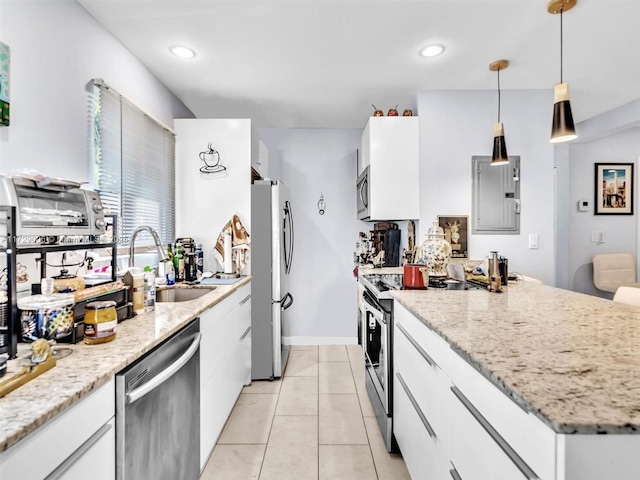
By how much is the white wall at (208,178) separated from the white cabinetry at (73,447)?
209 cm

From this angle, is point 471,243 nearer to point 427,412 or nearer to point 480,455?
point 427,412

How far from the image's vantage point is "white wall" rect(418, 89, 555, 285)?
117 inches

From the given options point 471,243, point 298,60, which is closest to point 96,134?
point 298,60

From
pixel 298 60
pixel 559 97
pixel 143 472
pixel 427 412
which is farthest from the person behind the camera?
pixel 298 60

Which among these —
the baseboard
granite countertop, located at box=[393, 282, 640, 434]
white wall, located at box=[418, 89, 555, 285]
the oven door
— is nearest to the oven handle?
the oven door

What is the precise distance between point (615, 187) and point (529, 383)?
4835mm

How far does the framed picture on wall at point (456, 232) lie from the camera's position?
9.77 feet

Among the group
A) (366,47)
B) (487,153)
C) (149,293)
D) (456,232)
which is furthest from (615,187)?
(149,293)

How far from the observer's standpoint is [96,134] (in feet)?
6.40

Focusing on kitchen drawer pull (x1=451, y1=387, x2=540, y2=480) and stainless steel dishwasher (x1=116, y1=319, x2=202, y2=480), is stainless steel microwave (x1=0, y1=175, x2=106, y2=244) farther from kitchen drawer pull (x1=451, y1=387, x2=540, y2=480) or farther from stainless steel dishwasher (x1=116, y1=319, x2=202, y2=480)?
kitchen drawer pull (x1=451, y1=387, x2=540, y2=480)

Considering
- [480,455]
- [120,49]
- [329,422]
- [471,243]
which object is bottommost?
[329,422]

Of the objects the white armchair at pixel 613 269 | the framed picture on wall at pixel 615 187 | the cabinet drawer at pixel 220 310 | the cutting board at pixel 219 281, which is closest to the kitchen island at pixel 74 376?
the cabinet drawer at pixel 220 310

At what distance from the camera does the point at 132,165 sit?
7.62ft

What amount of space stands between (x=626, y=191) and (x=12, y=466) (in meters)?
5.77
